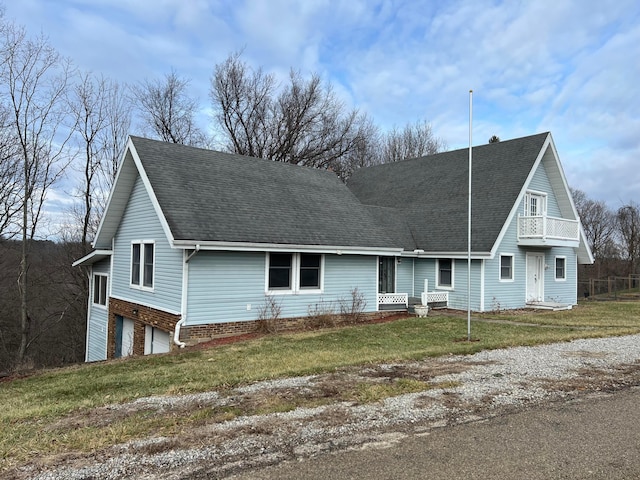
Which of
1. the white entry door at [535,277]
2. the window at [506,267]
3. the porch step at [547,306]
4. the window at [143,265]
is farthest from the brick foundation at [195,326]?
the white entry door at [535,277]

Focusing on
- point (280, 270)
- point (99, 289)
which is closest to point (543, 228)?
point (280, 270)

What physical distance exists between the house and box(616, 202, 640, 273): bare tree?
3091 centimetres

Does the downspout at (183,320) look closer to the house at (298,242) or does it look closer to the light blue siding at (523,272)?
the house at (298,242)

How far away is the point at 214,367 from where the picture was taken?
9055 millimetres

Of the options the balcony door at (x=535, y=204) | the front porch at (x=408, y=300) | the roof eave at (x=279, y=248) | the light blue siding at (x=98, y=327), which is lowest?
the light blue siding at (x=98, y=327)

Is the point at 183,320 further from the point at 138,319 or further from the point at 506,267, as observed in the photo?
the point at 506,267

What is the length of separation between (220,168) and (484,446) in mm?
13773

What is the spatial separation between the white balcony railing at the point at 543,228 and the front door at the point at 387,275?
562 centimetres

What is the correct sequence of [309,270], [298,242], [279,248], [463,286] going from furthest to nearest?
[463,286], [309,270], [298,242], [279,248]

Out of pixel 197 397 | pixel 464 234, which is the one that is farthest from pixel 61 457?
pixel 464 234

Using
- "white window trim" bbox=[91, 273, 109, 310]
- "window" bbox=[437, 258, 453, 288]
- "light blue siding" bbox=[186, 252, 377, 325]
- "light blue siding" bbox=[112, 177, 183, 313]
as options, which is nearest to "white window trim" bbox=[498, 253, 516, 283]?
"window" bbox=[437, 258, 453, 288]

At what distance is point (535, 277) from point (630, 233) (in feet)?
131

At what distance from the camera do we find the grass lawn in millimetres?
5285

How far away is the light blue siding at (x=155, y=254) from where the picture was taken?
1348cm
